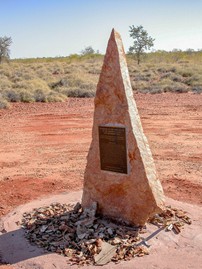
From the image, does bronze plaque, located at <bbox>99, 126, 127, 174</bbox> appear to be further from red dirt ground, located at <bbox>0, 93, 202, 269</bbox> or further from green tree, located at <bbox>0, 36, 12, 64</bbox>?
green tree, located at <bbox>0, 36, 12, 64</bbox>

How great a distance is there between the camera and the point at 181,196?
22.6ft

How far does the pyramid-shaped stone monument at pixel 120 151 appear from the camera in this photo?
506 cm

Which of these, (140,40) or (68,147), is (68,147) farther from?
(140,40)

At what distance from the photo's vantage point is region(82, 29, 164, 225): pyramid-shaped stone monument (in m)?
5.06

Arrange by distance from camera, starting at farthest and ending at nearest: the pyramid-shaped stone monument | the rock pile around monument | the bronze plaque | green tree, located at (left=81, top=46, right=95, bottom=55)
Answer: green tree, located at (left=81, top=46, right=95, bottom=55) < the bronze plaque < the pyramid-shaped stone monument < the rock pile around monument

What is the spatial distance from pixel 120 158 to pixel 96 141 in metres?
0.46

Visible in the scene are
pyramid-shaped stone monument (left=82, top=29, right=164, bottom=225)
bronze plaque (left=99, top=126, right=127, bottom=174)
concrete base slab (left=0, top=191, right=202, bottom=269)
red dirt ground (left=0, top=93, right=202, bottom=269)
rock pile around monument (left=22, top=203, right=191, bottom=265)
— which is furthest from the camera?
red dirt ground (left=0, top=93, right=202, bottom=269)

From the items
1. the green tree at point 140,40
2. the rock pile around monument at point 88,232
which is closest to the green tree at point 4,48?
the green tree at point 140,40

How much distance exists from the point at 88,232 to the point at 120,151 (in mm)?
1153

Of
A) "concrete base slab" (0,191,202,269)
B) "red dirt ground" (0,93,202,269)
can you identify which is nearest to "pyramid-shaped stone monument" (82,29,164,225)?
"concrete base slab" (0,191,202,269)

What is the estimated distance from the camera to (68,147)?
10.4 m

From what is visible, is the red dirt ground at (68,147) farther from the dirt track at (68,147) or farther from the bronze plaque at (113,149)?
the bronze plaque at (113,149)

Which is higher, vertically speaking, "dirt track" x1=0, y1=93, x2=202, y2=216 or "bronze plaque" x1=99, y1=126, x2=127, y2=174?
"bronze plaque" x1=99, y1=126, x2=127, y2=174

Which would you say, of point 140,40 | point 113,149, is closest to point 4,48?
point 140,40
